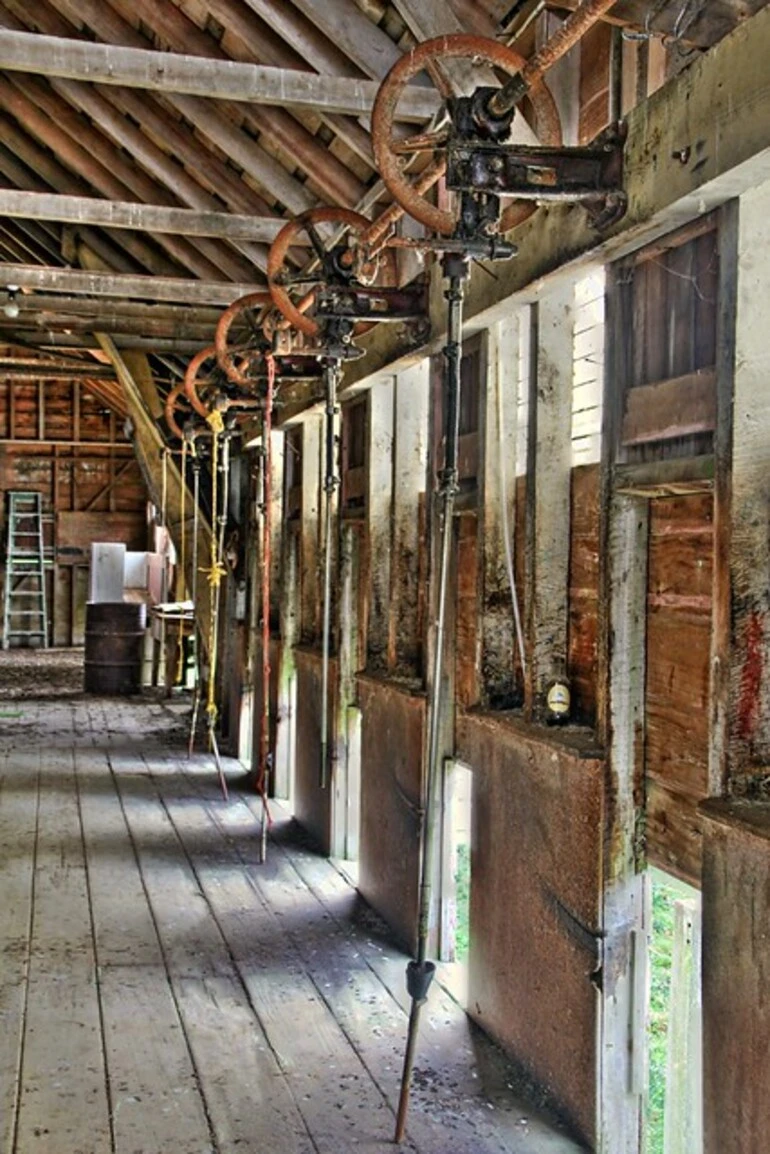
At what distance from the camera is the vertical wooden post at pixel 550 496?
3.39 meters

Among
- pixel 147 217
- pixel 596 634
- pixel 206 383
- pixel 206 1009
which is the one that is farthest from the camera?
pixel 206 383

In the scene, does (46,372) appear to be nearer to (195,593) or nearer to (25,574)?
(25,574)

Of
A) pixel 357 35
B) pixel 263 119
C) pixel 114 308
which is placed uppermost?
pixel 263 119

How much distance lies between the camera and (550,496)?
3400 mm

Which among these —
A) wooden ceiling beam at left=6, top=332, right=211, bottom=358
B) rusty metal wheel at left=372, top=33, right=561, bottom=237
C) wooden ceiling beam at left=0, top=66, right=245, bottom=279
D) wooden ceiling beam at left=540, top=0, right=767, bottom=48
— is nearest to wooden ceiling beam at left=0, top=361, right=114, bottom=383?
wooden ceiling beam at left=6, top=332, right=211, bottom=358

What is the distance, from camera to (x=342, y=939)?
15.2 feet

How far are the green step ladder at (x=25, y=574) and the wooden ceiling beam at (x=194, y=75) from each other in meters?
14.1

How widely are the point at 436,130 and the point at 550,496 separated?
1.06m

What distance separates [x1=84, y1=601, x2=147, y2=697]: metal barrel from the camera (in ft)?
36.7

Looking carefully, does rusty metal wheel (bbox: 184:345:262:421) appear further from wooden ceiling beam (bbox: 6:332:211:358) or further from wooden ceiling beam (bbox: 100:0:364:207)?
wooden ceiling beam (bbox: 6:332:211:358)

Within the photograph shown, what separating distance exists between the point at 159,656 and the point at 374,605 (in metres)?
8.08

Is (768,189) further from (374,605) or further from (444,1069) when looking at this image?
(374,605)

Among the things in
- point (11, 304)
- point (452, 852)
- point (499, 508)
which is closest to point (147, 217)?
point (11, 304)

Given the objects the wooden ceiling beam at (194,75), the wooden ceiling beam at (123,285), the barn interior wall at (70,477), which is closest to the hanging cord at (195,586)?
the wooden ceiling beam at (123,285)
